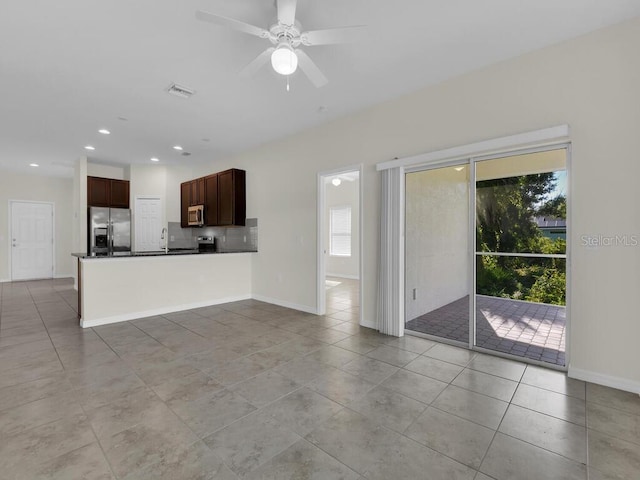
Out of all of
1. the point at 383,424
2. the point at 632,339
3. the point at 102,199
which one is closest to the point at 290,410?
the point at 383,424

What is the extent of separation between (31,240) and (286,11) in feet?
34.3

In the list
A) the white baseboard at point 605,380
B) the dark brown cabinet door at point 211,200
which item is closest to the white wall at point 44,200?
the dark brown cabinet door at point 211,200

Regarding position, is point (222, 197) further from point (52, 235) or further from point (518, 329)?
point (52, 235)

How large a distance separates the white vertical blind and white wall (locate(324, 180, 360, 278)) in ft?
15.5

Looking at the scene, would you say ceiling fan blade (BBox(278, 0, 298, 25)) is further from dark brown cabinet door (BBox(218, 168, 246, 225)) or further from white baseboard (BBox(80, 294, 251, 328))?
white baseboard (BBox(80, 294, 251, 328))

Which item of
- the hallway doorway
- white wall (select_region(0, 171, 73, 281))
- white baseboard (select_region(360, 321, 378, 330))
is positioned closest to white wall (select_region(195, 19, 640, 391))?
white baseboard (select_region(360, 321, 378, 330))

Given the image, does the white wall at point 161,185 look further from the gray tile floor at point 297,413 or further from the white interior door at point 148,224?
the gray tile floor at point 297,413

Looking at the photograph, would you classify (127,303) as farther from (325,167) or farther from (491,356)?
(491,356)

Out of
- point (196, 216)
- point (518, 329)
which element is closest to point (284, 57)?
point (518, 329)

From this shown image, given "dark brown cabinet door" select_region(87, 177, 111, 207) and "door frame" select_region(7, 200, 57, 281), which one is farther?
"door frame" select_region(7, 200, 57, 281)

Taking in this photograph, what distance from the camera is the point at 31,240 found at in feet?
28.2

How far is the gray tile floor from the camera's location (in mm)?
1671

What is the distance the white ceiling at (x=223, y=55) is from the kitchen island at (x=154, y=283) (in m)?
2.12

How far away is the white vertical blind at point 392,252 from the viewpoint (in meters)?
3.79
